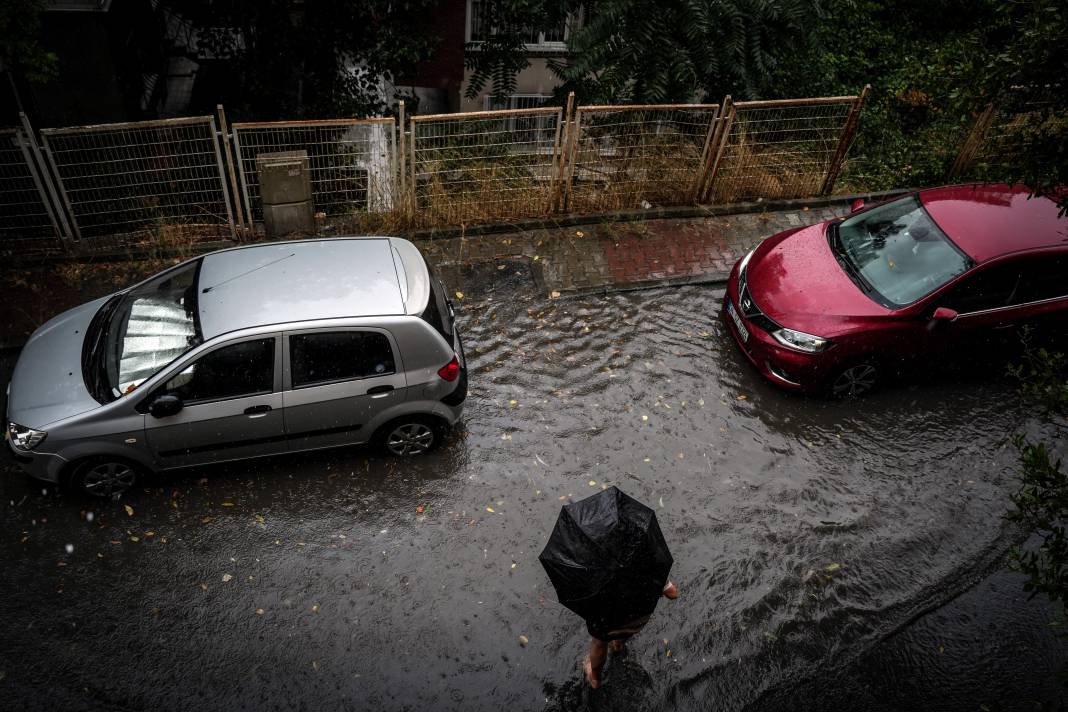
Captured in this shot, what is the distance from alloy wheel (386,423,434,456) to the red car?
3.52 m

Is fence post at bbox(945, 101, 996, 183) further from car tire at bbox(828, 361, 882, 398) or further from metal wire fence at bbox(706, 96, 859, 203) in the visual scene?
car tire at bbox(828, 361, 882, 398)

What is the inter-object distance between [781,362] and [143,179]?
7.43 metres

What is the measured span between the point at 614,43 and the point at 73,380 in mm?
7112

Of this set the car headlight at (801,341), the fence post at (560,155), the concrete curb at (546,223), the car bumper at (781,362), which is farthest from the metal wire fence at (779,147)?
the car headlight at (801,341)

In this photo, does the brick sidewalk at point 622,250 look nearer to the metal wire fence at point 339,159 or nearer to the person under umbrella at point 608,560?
the metal wire fence at point 339,159

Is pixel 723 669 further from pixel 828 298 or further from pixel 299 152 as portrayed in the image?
pixel 299 152

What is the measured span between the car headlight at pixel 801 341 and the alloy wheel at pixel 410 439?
3.59 metres

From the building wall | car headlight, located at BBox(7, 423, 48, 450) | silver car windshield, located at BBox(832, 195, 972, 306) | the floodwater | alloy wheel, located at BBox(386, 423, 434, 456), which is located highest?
silver car windshield, located at BBox(832, 195, 972, 306)

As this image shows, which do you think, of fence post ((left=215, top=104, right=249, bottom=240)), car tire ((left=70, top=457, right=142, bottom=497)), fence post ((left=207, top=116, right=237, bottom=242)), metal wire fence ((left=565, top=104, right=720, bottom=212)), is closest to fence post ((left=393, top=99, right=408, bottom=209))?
fence post ((left=215, top=104, right=249, bottom=240))

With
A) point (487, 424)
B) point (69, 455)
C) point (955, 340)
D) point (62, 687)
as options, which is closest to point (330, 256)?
point (487, 424)

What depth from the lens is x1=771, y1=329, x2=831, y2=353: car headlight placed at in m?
6.74

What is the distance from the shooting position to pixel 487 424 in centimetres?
670

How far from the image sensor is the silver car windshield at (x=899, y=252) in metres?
6.79

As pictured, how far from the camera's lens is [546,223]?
9.35 meters
